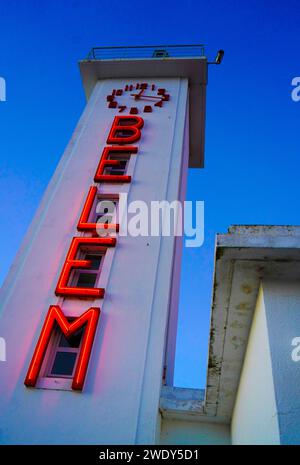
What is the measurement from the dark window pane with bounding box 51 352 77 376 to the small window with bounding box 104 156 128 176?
19.7 feet

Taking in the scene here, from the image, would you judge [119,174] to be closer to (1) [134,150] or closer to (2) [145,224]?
(1) [134,150]

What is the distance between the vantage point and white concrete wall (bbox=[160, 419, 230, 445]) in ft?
23.1

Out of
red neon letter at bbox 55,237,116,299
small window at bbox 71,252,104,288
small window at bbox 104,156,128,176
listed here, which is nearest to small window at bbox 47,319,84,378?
red neon letter at bbox 55,237,116,299

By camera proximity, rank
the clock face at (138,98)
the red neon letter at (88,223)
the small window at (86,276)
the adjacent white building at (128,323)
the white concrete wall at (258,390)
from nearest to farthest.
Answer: the white concrete wall at (258,390), the adjacent white building at (128,323), the small window at (86,276), the red neon letter at (88,223), the clock face at (138,98)

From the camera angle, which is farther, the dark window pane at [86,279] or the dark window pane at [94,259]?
the dark window pane at [94,259]

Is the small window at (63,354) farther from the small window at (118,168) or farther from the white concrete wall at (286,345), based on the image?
the small window at (118,168)

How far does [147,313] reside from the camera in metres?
7.82

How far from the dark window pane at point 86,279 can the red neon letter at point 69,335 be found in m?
1.16

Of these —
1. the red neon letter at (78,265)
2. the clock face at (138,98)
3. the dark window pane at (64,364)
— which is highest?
the clock face at (138,98)

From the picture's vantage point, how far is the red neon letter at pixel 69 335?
6742 millimetres

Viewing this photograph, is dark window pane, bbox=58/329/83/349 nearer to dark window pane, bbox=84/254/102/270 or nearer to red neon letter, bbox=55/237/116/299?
red neon letter, bbox=55/237/116/299

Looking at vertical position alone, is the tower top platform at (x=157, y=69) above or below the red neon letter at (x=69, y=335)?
above

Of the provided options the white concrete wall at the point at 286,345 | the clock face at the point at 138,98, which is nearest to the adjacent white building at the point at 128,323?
the white concrete wall at the point at 286,345

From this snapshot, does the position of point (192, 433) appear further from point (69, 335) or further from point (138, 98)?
point (138, 98)
